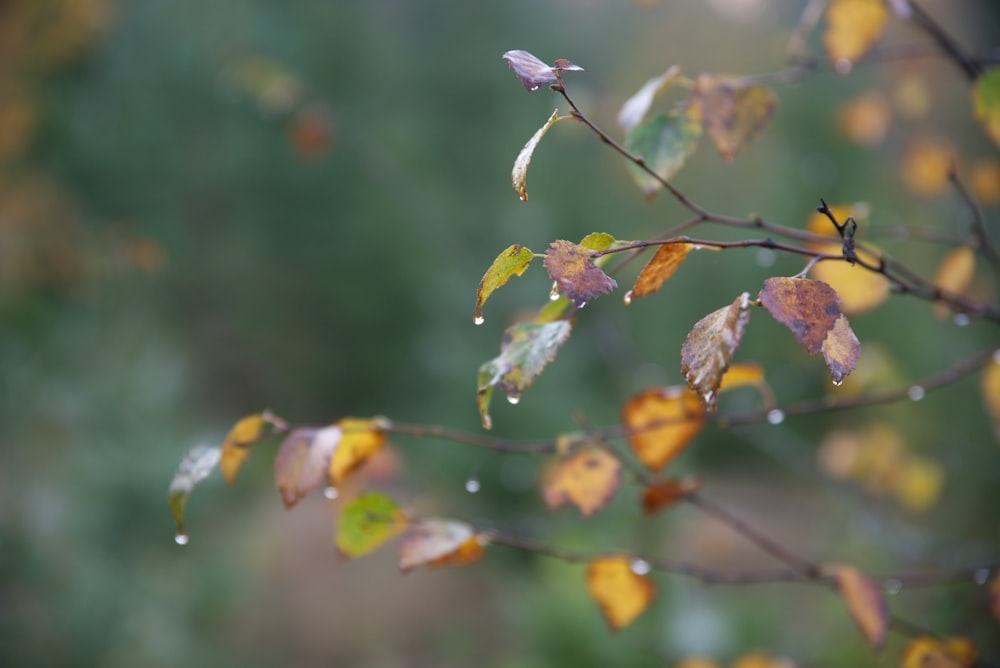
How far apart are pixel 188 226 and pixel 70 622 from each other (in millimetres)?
5241

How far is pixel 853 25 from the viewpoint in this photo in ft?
3.25

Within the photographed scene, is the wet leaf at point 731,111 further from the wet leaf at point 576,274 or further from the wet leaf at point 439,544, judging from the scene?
the wet leaf at point 439,544

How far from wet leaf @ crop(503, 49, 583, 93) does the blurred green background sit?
0.45m

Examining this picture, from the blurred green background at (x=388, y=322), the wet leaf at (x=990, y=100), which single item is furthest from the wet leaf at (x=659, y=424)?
the wet leaf at (x=990, y=100)

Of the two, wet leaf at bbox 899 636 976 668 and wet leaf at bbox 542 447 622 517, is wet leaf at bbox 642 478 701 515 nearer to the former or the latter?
wet leaf at bbox 542 447 622 517

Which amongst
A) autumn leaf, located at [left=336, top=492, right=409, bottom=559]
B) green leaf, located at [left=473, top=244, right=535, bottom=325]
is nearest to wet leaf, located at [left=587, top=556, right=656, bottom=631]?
autumn leaf, located at [left=336, top=492, right=409, bottom=559]

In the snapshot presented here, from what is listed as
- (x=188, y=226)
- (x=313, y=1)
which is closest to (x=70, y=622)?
(x=188, y=226)

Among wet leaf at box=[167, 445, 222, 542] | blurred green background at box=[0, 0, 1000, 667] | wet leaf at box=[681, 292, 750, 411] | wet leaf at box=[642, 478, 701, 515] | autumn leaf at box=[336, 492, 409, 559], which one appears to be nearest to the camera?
wet leaf at box=[681, 292, 750, 411]

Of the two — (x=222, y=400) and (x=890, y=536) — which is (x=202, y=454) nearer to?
(x=890, y=536)

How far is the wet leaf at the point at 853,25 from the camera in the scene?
38.6 inches

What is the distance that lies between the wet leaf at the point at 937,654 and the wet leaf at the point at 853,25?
27.6 inches

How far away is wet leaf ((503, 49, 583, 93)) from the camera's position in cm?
53

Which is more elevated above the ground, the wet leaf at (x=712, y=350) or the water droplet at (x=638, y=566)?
the wet leaf at (x=712, y=350)

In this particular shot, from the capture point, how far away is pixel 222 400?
7547 mm
